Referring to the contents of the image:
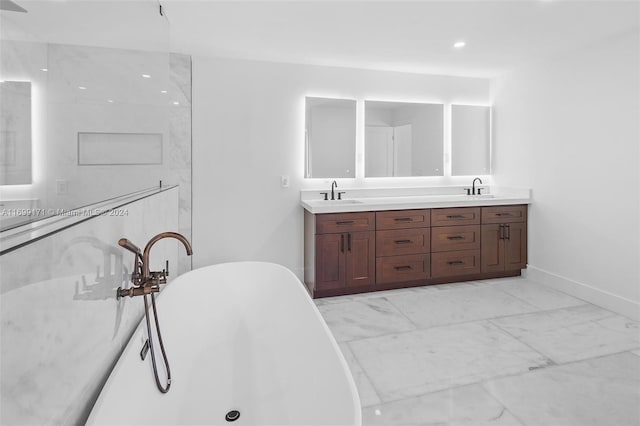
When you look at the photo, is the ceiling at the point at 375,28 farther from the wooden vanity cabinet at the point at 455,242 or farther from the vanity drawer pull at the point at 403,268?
the vanity drawer pull at the point at 403,268

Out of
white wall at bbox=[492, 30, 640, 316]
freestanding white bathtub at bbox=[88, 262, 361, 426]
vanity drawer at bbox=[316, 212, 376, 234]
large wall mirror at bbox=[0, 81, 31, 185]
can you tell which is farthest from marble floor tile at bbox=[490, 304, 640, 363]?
large wall mirror at bbox=[0, 81, 31, 185]

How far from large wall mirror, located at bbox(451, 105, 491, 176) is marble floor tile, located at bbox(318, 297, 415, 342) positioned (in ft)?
7.11

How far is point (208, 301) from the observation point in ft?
7.30

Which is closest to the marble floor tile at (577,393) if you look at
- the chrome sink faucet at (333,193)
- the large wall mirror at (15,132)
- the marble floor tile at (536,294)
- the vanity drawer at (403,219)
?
the marble floor tile at (536,294)

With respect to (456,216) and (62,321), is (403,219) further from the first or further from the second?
(62,321)

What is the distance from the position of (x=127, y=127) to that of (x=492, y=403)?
2.30 meters

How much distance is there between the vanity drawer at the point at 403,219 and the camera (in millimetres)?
3551

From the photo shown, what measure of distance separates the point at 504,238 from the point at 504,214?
27cm

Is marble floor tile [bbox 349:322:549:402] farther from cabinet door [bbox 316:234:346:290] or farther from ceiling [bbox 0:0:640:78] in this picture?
ceiling [bbox 0:0:640:78]

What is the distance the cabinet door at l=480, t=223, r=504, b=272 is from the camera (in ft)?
12.8

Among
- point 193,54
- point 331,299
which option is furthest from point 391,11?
point 331,299

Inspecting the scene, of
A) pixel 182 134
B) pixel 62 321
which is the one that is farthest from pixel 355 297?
pixel 62 321

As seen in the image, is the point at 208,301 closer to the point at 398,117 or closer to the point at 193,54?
the point at 193,54

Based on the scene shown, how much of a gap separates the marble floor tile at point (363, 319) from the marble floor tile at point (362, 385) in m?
0.29
